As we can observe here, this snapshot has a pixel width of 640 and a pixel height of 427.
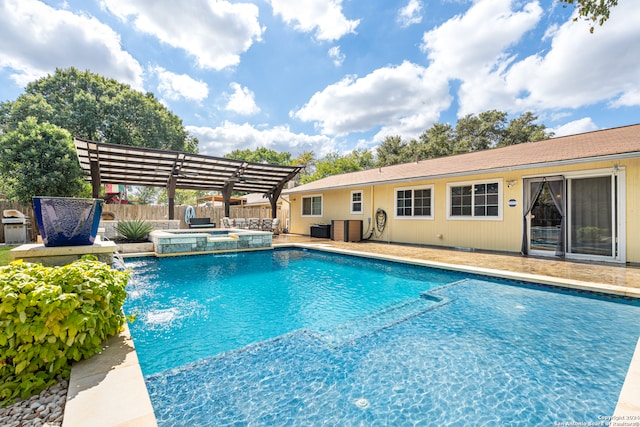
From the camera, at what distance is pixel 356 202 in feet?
41.2

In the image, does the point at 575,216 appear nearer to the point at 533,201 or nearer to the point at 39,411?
the point at 533,201

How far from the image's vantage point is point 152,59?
40.3ft

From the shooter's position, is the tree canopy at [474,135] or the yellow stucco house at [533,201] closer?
the yellow stucco house at [533,201]

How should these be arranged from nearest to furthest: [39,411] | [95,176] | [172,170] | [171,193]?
[39,411] → [95,176] → [172,170] → [171,193]

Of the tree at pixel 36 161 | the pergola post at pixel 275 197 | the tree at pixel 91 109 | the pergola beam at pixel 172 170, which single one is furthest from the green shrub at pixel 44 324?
the tree at pixel 91 109

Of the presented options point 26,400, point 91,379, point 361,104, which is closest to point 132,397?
point 91,379

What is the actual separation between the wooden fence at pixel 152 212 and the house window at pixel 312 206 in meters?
2.89

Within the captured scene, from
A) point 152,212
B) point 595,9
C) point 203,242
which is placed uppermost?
point 595,9

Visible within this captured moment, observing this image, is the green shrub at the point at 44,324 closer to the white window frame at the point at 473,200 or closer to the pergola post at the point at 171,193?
the white window frame at the point at 473,200

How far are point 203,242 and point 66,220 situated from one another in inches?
245

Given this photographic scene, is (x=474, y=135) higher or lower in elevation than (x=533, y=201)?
higher

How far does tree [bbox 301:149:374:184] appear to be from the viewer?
35.2m

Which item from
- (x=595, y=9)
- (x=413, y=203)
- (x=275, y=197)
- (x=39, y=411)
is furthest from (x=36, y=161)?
(x=595, y=9)

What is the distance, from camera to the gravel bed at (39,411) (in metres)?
1.40
